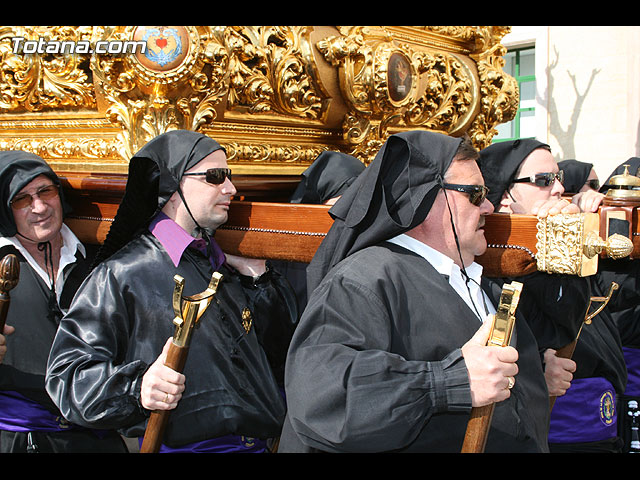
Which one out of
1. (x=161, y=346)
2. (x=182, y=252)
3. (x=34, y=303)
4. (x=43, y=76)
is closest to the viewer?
(x=161, y=346)

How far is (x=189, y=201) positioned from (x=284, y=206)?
0.37 m

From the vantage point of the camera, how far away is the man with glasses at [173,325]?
2.38 m

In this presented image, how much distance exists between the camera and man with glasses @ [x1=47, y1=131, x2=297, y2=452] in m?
2.38

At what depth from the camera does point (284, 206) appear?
276cm

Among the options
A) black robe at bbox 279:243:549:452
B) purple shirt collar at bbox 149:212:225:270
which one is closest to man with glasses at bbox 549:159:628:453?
black robe at bbox 279:243:549:452

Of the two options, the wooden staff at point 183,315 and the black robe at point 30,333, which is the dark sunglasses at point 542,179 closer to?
the wooden staff at point 183,315

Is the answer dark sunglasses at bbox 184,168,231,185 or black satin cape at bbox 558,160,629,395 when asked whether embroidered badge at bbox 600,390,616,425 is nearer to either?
→ black satin cape at bbox 558,160,629,395

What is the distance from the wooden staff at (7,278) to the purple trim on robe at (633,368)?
3.39 m

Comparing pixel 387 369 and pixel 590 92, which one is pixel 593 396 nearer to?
pixel 387 369

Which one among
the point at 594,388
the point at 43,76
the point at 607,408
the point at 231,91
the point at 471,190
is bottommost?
the point at 607,408

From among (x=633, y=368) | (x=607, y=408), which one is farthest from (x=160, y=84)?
(x=633, y=368)

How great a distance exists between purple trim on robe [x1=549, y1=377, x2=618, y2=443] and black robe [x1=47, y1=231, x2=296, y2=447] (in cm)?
134

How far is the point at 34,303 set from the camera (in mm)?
2947

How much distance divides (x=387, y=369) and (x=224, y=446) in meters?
1.11
